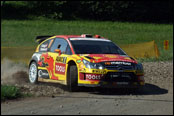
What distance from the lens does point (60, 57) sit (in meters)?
13.4

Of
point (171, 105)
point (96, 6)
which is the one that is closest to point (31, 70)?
point (171, 105)

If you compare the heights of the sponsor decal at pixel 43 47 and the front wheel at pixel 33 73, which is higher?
the sponsor decal at pixel 43 47

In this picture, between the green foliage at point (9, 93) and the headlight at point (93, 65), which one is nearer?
the green foliage at point (9, 93)

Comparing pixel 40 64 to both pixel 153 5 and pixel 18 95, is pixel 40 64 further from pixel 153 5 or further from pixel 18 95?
pixel 153 5

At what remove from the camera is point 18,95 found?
37.0ft

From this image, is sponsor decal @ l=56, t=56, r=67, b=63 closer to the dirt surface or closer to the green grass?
the dirt surface

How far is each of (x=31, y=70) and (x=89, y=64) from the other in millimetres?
3086

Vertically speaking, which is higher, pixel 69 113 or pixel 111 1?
pixel 111 1

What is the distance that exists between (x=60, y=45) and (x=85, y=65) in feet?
6.08

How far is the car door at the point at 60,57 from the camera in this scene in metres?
13.1

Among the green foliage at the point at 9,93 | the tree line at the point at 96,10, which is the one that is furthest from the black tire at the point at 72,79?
the tree line at the point at 96,10

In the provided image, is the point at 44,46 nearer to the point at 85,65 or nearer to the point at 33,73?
the point at 33,73

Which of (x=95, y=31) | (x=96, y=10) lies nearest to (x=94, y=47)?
(x=95, y=31)

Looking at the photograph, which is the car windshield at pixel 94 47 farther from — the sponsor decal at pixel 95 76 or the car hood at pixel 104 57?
the sponsor decal at pixel 95 76
